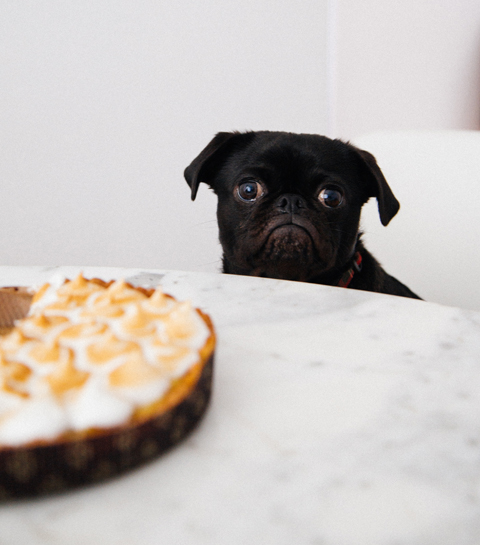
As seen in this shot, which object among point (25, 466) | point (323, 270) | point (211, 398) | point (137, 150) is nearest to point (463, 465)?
point (211, 398)

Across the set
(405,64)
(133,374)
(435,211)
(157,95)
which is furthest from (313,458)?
(405,64)

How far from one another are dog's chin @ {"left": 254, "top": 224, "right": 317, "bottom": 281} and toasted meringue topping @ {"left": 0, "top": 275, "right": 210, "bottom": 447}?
2.99 feet

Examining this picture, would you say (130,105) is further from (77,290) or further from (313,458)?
(313,458)

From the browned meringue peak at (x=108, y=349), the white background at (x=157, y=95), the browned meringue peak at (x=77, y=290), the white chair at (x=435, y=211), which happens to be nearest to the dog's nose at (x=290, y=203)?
the white chair at (x=435, y=211)

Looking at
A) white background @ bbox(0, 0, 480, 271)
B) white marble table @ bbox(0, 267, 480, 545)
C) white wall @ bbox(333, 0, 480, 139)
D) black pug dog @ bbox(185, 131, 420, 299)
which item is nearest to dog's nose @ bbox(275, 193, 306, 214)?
black pug dog @ bbox(185, 131, 420, 299)

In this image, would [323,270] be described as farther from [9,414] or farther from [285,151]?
[9,414]

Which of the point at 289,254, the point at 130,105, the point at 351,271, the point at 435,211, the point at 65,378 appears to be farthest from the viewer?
the point at 130,105

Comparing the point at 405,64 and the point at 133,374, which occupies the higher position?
the point at 405,64

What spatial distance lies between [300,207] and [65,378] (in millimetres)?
1143

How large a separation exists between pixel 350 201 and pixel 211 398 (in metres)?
1.13

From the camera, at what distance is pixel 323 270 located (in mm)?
1453

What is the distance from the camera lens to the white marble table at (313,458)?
34cm

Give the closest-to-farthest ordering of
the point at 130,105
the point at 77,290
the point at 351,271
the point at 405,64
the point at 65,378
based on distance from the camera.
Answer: the point at 65,378
the point at 77,290
the point at 351,271
the point at 130,105
the point at 405,64

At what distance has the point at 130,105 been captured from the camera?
279 cm
